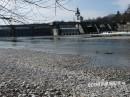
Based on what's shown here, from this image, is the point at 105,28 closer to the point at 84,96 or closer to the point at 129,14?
the point at 129,14

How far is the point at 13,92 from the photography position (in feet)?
A: 44.7

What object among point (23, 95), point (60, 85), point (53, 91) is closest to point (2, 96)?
point (23, 95)

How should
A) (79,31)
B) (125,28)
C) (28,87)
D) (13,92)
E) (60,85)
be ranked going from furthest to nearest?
(79,31) → (125,28) → (60,85) → (28,87) → (13,92)

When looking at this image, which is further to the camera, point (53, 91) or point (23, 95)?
point (53, 91)

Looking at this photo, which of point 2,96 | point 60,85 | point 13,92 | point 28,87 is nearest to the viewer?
point 2,96

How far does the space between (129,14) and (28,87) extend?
148m

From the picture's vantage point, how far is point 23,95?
42.2 feet

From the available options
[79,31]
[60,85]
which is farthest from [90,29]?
[60,85]

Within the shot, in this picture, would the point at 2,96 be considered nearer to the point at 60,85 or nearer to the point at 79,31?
the point at 60,85

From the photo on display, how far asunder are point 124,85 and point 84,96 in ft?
11.3

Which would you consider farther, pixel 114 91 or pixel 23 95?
pixel 114 91

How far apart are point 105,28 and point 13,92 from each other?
18652 centimetres

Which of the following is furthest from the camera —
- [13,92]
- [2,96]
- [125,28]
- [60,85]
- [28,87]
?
[125,28]

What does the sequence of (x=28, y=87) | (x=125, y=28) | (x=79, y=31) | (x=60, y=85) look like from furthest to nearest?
(x=79, y=31)
(x=125, y=28)
(x=60, y=85)
(x=28, y=87)
